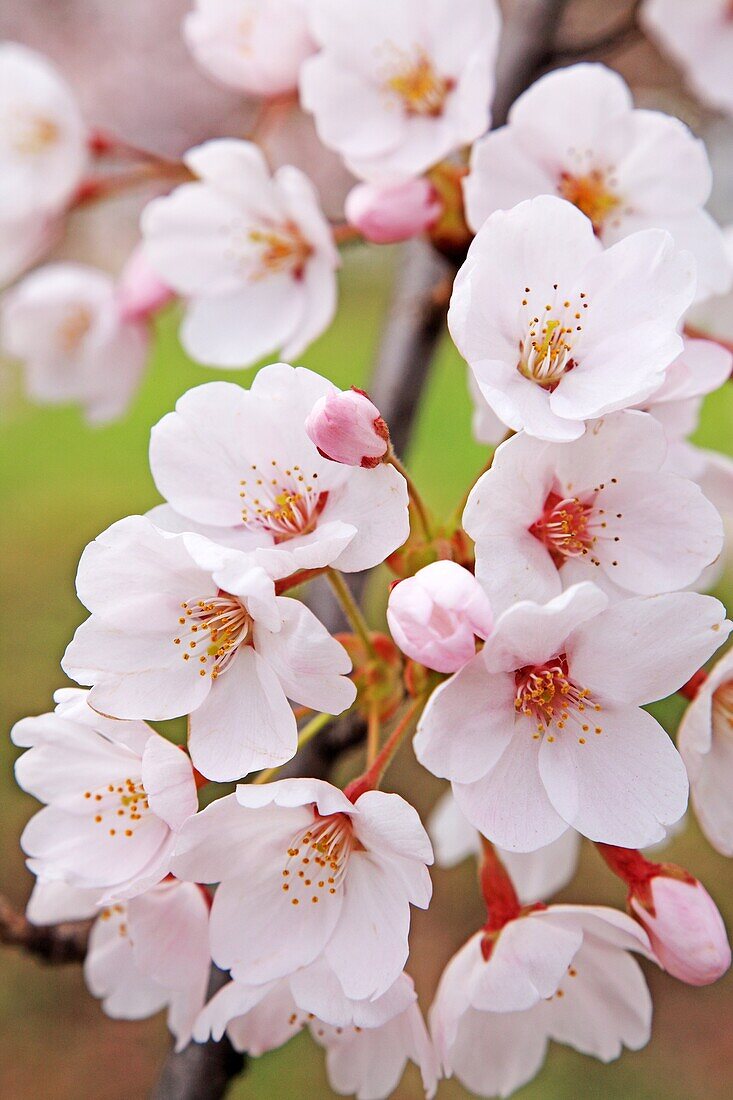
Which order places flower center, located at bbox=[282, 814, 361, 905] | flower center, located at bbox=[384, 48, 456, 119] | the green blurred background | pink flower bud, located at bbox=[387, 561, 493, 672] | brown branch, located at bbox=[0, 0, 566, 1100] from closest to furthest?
pink flower bud, located at bbox=[387, 561, 493, 672]
flower center, located at bbox=[282, 814, 361, 905]
flower center, located at bbox=[384, 48, 456, 119]
brown branch, located at bbox=[0, 0, 566, 1100]
the green blurred background

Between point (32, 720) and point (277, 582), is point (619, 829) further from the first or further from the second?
point (32, 720)

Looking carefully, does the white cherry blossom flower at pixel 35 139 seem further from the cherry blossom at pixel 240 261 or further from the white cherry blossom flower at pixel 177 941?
the white cherry blossom flower at pixel 177 941

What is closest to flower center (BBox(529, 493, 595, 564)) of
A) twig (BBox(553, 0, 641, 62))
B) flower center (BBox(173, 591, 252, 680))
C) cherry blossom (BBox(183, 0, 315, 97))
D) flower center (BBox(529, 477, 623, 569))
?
flower center (BBox(529, 477, 623, 569))

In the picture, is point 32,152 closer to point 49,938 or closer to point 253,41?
point 253,41

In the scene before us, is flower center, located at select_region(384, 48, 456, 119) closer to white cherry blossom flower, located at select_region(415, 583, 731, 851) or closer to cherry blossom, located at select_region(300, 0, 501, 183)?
cherry blossom, located at select_region(300, 0, 501, 183)

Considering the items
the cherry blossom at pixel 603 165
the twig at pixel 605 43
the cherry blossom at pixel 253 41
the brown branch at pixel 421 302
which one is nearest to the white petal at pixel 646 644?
the cherry blossom at pixel 603 165

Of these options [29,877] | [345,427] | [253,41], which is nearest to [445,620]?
[345,427]
